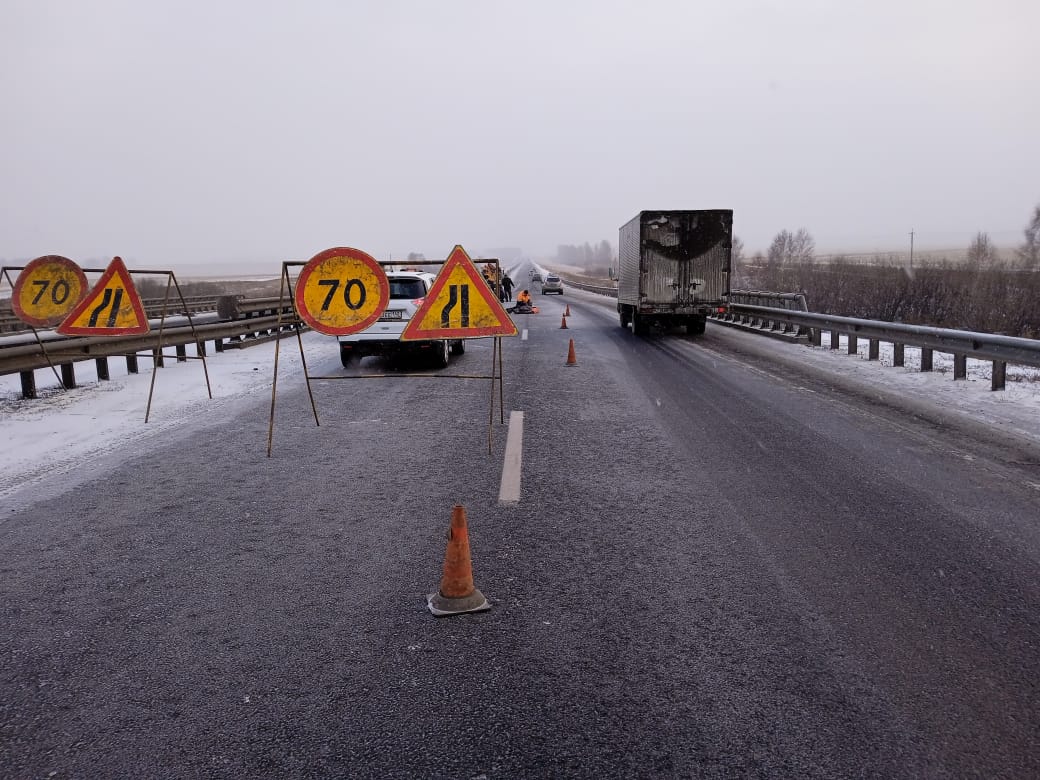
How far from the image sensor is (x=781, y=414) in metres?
8.78

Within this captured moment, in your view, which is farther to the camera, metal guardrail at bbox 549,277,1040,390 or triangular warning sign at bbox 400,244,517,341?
metal guardrail at bbox 549,277,1040,390

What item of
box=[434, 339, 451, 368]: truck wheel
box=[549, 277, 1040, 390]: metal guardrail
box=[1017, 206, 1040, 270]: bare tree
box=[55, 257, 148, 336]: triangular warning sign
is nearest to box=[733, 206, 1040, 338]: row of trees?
box=[549, 277, 1040, 390]: metal guardrail

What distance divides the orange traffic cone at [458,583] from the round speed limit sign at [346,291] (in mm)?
3734

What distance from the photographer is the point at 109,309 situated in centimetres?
875

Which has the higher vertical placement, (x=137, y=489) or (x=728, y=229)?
(x=728, y=229)

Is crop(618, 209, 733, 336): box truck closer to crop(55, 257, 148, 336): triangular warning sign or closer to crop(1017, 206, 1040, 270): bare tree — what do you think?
crop(55, 257, 148, 336): triangular warning sign

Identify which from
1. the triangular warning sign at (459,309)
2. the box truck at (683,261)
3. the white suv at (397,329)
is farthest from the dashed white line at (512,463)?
the box truck at (683,261)

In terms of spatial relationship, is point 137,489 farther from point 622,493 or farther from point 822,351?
point 822,351

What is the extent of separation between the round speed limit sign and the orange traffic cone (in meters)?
3.73

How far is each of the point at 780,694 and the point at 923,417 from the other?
23.0 feet

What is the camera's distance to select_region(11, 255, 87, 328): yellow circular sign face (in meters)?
8.91

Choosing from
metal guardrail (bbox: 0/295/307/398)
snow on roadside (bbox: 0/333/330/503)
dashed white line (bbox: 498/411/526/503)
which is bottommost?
dashed white line (bbox: 498/411/526/503)

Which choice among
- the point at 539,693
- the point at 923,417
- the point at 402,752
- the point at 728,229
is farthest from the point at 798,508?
the point at 728,229

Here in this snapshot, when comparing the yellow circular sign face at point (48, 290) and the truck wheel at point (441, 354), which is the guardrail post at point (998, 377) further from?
the yellow circular sign face at point (48, 290)
